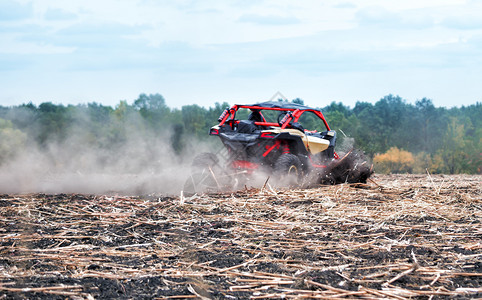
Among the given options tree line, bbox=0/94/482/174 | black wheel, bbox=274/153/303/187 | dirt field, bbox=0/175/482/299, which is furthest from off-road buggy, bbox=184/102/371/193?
tree line, bbox=0/94/482/174

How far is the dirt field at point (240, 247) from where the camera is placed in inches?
178

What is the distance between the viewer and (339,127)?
41.1 meters

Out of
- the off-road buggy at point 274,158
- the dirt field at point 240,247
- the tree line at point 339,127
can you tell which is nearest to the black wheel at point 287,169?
the off-road buggy at point 274,158

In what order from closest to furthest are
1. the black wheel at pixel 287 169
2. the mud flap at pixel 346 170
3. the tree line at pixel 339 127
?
the black wheel at pixel 287 169, the mud flap at pixel 346 170, the tree line at pixel 339 127

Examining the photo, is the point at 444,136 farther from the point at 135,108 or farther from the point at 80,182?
the point at 80,182

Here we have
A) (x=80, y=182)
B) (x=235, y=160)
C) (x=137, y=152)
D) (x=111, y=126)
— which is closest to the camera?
(x=235, y=160)

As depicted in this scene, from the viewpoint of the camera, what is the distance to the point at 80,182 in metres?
13.8

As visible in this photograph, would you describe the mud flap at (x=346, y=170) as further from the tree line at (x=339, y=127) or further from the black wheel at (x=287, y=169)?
the tree line at (x=339, y=127)

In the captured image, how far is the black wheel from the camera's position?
11391mm

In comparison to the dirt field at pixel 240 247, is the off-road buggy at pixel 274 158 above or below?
Answer: above

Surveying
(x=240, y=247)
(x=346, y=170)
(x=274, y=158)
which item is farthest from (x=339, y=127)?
(x=240, y=247)

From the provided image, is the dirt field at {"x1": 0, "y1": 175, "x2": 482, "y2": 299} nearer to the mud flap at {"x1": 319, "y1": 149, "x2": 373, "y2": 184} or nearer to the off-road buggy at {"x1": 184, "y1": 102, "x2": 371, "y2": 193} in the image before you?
the off-road buggy at {"x1": 184, "y1": 102, "x2": 371, "y2": 193}

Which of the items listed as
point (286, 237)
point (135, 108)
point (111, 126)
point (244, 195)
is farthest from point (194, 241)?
point (135, 108)

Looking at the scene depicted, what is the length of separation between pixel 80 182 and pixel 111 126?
38.5 ft
